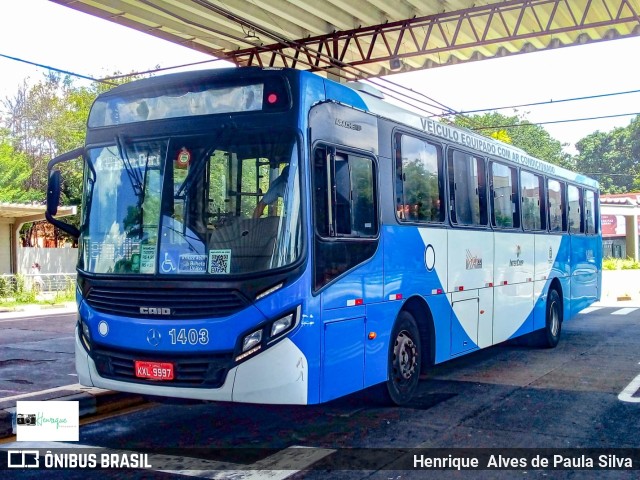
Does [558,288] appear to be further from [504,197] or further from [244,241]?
[244,241]

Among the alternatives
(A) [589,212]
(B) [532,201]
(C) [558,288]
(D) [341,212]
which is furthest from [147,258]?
(A) [589,212]

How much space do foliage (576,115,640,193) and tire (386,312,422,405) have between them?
85.0 meters

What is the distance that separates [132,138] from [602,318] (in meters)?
15.5

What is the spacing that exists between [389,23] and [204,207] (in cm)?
1048

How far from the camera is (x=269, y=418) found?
25.8 feet

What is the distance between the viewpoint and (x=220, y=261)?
6.16m

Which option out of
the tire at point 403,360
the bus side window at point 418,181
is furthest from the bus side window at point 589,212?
the tire at point 403,360

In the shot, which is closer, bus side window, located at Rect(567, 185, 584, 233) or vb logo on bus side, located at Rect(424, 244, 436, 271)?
vb logo on bus side, located at Rect(424, 244, 436, 271)

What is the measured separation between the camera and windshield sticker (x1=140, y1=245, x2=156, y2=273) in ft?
21.0

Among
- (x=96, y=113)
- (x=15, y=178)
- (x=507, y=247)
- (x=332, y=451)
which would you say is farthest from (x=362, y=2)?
(x=15, y=178)

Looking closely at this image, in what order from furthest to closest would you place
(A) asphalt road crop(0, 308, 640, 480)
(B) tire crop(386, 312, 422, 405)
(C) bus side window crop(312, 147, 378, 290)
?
(B) tire crop(386, 312, 422, 405) < (C) bus side window crop(312, 147, 378, 290) < (A) asphalt road crop(0, 308, 640, 480)

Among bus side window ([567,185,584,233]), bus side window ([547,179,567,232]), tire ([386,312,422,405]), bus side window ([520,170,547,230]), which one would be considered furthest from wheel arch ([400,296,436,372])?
bus side window ([567,185,584,233])

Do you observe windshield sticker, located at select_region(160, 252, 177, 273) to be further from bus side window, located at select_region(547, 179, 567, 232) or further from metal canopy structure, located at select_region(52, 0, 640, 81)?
bus side window, located at select_region(547, 179, 567, 232)

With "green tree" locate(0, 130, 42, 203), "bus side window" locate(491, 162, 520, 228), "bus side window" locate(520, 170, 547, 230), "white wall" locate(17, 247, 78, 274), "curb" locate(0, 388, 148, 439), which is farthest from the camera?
"green tree" locate(0, 130, 42, 203)
